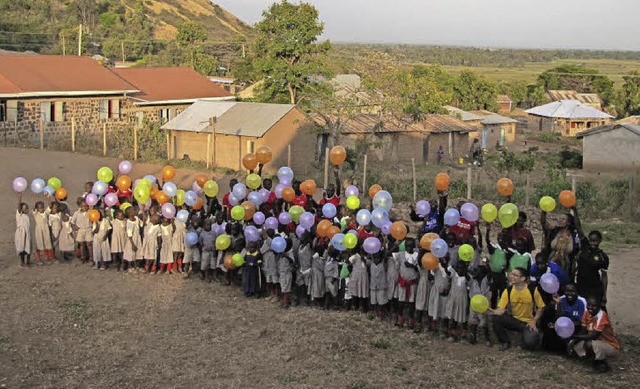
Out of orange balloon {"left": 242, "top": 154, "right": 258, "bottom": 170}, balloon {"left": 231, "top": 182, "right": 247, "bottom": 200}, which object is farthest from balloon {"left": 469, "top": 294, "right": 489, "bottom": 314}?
orange balloon {"left": 242, "top": 154, "right": 258, "bottom": 170}

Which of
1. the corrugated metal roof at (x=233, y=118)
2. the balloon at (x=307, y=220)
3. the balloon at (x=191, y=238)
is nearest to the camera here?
the balloon at (x=307, y=220)

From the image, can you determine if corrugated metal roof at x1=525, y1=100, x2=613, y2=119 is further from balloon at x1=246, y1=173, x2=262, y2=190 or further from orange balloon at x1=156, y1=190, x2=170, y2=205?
orange balloon at x1=156, y1=190, x2=170, y2=205

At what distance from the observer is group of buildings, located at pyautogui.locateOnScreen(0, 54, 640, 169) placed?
24.3 metres

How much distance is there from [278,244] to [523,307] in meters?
3.32

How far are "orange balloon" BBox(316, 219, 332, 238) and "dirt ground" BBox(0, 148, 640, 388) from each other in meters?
1.01

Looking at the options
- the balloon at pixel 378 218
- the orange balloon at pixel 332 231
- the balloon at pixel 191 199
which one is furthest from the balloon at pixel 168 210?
the balloon at pixel 378 218

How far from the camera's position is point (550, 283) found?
29.0 feet

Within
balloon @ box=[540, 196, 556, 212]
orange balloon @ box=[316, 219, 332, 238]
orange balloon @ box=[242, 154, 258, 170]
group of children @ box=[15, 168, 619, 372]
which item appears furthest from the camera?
orange balloon @ box=[242, 154, 258, 170]

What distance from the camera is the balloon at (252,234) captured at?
11.3 metres

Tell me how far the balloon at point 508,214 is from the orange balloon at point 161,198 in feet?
17.4

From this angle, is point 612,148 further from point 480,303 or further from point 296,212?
point 480,303

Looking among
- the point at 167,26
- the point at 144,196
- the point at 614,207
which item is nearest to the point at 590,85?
the point at 167,26

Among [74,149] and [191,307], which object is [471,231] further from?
[74,149]

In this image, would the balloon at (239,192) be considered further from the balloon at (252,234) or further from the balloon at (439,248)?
the balloon at (439,248)
